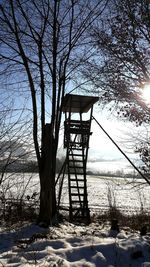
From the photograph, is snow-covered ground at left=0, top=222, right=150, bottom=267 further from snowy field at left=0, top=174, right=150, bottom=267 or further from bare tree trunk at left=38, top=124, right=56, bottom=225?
bare tree trunk at left=38, top=124, right=56, bottom=225

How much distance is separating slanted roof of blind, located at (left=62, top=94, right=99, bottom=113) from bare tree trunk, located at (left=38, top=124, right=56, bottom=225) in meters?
3.20

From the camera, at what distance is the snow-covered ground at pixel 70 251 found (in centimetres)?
559

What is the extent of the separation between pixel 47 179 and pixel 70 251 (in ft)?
11.2

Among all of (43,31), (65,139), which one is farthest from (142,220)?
(43,31)

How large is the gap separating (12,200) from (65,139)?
356 centimetres

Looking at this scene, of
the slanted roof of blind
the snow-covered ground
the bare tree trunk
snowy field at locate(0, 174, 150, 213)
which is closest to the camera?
the snow-covered ground

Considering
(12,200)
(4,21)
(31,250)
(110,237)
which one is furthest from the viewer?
(12,200)

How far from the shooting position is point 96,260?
19.0ft

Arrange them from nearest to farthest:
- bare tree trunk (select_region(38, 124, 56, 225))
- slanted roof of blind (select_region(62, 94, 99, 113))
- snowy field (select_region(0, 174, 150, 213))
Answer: bare tree trunk (select_region(38, 124, 56, 225)), snowy field (select_region(0, 174, 150, 213)), slanted roof of blind (select_region(62, 94, 99, 113))

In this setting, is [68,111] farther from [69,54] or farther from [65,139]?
[69,54]

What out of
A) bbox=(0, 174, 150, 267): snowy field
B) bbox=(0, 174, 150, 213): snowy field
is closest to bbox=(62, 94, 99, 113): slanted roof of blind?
bbox=(0, 174, 150, 213): snowy field

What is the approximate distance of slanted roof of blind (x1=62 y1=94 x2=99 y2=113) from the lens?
12.7 metres

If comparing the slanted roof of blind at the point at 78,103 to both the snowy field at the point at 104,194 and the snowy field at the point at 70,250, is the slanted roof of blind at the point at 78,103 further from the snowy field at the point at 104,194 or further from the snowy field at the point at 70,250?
the snowy field at the point at 70,250

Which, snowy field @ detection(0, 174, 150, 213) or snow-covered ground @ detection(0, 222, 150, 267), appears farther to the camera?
snowy field @ detection(0, 174, 150, 213)
